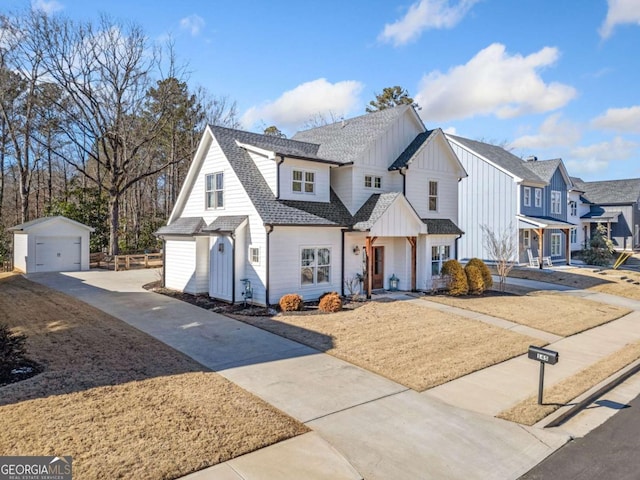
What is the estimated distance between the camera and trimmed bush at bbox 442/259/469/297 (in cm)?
1794

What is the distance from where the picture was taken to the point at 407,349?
10250mm

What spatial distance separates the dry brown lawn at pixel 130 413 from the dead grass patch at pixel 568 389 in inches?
148

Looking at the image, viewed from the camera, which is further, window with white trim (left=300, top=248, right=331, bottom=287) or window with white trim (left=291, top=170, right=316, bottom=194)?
window with white trim (left=291, top=170, right=316, bottom=194)

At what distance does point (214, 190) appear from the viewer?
17375 mm

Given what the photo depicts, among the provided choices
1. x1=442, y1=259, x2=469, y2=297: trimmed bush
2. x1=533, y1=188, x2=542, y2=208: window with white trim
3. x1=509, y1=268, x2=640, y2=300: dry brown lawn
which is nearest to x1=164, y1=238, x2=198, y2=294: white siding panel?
x1=442, y1=259, x2=469, y2=297: trimmed bush

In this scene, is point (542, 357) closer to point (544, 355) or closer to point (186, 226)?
point (544, 355)

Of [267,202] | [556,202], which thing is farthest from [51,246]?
[556,202]

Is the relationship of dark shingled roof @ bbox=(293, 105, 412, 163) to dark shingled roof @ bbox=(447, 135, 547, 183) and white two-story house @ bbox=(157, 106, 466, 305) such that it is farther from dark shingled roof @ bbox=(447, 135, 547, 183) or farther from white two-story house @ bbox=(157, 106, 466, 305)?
dark shingled roof @ bbox=(447, 135, 547, 183)

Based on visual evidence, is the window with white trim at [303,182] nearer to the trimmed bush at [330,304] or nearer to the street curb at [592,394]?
the trimmed bush at [330,304]

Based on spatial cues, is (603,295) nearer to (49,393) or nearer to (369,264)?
(369,264)

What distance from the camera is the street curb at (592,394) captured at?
691cm

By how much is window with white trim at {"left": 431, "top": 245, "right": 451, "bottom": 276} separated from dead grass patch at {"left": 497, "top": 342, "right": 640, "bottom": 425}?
8.92m

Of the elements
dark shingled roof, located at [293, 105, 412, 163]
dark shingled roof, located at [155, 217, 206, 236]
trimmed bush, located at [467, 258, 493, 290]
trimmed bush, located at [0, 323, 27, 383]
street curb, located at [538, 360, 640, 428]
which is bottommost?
street curb, located at [538, 360, 640, 428]

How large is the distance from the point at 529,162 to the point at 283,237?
87.6 feet
